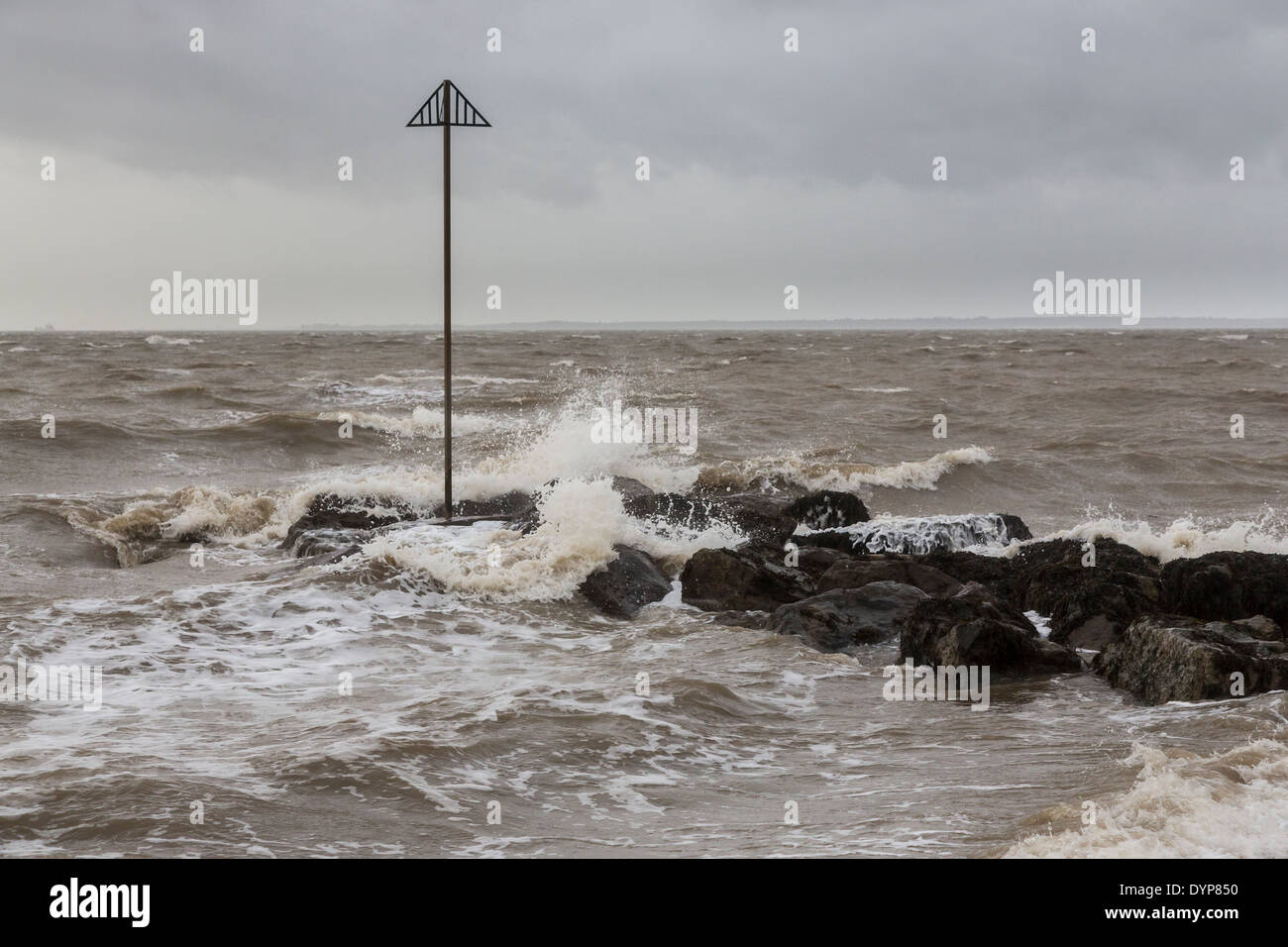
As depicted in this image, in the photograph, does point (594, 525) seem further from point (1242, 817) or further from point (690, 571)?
point (1242, 817)

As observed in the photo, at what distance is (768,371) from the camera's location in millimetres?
48594

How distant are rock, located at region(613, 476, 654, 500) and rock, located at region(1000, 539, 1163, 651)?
193 inches

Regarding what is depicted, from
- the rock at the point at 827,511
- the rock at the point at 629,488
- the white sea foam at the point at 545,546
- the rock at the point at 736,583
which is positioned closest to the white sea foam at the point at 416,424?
the rock at the point at 629,488

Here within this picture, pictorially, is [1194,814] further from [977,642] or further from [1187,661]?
[977,642]

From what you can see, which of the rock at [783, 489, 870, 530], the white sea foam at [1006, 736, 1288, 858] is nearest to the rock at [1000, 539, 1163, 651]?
the rock at [783, 489, 870, 530]

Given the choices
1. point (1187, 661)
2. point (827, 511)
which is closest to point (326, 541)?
point (827, 511)

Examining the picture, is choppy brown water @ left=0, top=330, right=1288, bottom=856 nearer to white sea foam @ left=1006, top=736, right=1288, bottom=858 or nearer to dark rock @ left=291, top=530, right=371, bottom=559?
white sea foam @ left=1006, top=736, right=1288, bottom=858

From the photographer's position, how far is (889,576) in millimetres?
12195

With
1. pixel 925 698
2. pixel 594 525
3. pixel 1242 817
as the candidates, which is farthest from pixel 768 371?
pixel 1242 817

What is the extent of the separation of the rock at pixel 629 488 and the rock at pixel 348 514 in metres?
2.95

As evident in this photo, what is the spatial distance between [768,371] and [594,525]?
35886 millimetres

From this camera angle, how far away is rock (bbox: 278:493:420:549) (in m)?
15.6

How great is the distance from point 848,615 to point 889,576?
4.69ft

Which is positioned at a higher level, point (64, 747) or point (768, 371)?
point (768, 371)
